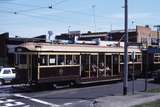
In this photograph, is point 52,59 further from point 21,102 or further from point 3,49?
point 3,49

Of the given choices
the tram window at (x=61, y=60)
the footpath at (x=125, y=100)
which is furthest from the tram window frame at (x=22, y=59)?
the footpath at (x=125, y=100)

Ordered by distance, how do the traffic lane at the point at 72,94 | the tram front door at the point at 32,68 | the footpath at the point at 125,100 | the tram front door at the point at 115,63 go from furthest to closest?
the tram front door at the point at 115,63 < the tram front door at the point at 32,68 < the traffic lane at the point at 72,94 < the footpath at the point at 125,100

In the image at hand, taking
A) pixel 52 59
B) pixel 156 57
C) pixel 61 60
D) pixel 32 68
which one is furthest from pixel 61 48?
pixel 156 57

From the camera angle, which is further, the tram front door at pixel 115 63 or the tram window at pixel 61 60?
the tram front door at pixel 115 63

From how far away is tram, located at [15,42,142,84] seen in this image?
27.8 metres

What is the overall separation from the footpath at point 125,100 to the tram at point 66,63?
611cm

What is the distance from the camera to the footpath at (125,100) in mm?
21094

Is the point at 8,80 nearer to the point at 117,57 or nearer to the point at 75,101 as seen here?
the point at 117,57

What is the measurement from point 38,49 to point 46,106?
7454mm

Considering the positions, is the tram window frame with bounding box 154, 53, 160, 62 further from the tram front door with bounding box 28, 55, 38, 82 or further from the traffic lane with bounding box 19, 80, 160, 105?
the tram front door with bounding box 28, 55, 38, 82

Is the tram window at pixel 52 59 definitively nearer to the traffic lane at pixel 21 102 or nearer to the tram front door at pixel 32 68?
the tram front door at pixel 32 68

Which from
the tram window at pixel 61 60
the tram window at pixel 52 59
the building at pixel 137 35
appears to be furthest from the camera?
the building at pixel 137 35

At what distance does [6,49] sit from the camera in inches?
1925

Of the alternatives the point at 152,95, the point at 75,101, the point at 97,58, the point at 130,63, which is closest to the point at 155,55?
the point at 130,63
